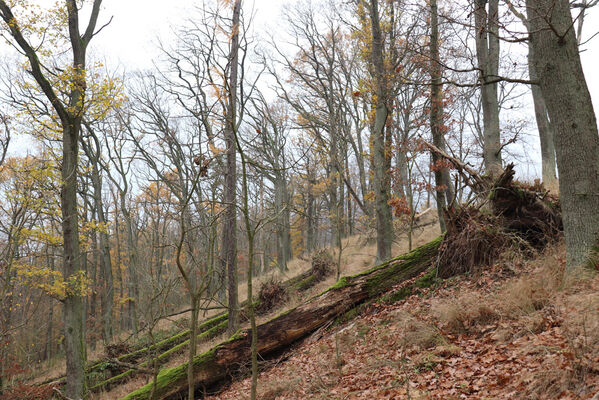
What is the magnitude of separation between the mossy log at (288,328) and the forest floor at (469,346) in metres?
0.32

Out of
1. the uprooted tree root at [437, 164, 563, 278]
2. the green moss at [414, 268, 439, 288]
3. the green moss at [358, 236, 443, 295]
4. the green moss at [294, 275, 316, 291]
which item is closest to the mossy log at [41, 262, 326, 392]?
the green moss at [294, 275, 316, 291]

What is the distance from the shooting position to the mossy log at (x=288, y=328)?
5.99m

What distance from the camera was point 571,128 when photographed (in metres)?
4.17

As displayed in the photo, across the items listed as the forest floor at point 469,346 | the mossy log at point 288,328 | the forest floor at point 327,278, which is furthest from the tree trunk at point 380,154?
the forest floor at point 469,346

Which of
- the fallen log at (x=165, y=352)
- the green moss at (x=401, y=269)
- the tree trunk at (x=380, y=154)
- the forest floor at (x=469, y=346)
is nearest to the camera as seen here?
the forest floor at (x=469, y=346)

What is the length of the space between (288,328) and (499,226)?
3.91m

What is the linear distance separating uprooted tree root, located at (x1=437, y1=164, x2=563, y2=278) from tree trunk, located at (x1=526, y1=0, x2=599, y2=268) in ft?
4.34

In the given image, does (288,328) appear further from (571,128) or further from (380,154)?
(380,154)

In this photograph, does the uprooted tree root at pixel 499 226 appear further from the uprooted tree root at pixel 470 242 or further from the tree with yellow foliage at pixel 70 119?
the tree with yellow foliage at pixel 70 119

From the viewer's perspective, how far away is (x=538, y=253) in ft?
17.9

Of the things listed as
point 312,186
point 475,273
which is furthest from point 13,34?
point 312,186

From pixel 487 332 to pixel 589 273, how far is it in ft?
4.02

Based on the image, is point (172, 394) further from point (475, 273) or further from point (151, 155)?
point (151, 155)

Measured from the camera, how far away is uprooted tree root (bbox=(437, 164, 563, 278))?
5.66 m
